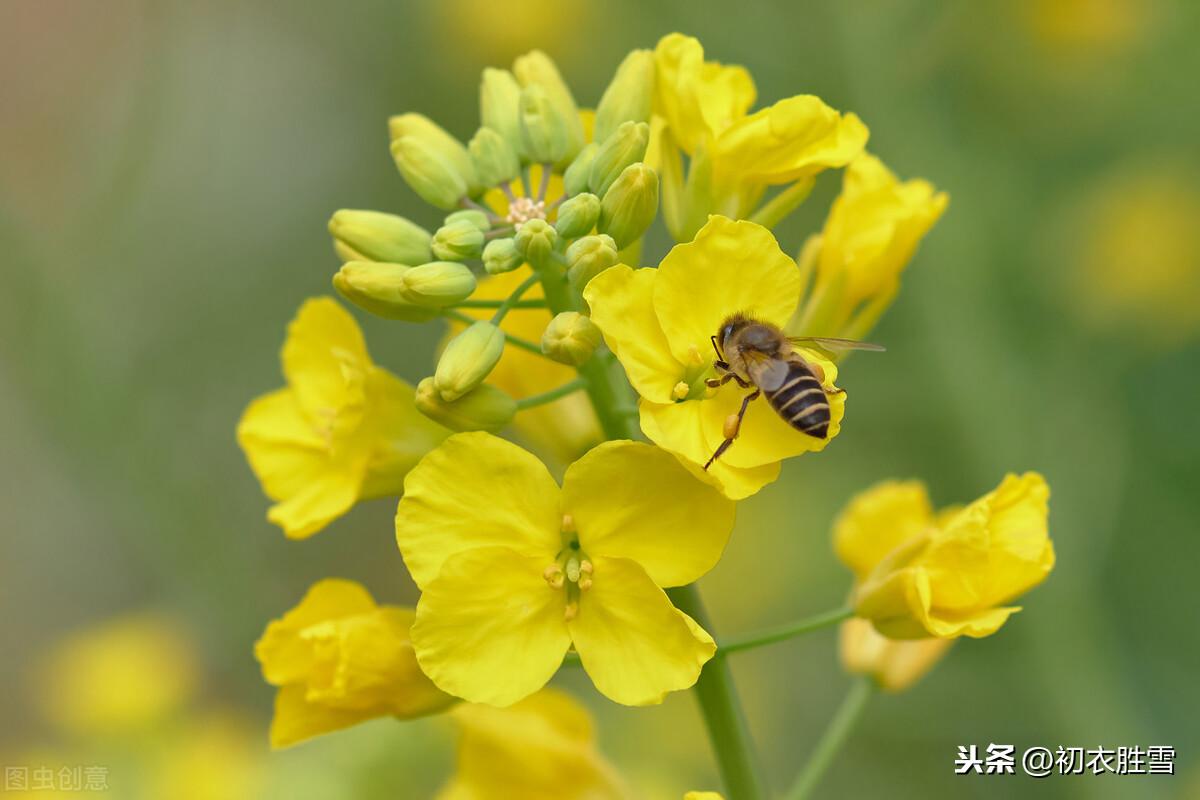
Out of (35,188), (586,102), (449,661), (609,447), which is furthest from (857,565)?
(35,188)

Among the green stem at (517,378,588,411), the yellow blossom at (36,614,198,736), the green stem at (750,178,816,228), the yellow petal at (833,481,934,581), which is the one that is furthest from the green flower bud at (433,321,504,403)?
the yellow blossom at (36,614,198,736)

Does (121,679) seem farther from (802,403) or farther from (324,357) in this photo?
(802,403)

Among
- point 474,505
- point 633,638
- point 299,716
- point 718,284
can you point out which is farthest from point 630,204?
point 299,716

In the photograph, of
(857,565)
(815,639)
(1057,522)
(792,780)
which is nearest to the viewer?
(857,565)

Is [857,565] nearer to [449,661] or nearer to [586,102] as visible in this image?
[449,661]

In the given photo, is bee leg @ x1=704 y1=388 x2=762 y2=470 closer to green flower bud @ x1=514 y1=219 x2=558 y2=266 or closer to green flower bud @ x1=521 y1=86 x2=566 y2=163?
green flower bud @ x1=514 y1=219 x2=558 y2=266

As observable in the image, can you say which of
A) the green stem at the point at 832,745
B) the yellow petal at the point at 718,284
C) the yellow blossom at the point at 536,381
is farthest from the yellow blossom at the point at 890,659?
the yellow petal at the point at 718,284
